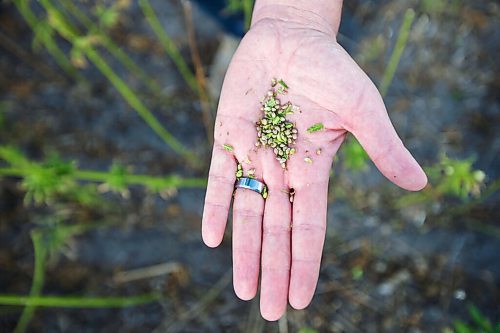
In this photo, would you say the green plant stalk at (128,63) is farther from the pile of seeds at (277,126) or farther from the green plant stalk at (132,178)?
the pile of seeds at (277,126)

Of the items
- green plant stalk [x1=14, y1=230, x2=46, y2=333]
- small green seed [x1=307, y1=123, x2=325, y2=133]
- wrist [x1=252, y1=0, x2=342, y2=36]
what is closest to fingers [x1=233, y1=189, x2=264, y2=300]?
small green seed [x1=307, y1=123, x2=325, y2=133]

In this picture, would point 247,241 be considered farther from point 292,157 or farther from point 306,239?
point 292,157

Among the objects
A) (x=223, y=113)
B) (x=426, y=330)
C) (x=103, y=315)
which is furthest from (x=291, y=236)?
(x=103, y=315)

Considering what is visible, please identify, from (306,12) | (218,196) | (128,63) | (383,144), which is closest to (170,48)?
(128,63)

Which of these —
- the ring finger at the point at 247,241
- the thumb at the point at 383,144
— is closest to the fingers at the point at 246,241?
Answer: the ring finger at the point at 247,241

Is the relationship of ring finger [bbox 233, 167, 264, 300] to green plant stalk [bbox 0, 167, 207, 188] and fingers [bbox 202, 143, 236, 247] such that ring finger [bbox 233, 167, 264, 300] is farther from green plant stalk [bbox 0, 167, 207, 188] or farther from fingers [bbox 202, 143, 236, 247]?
green plant stalk [bbox 0, 167, 207, 188]
